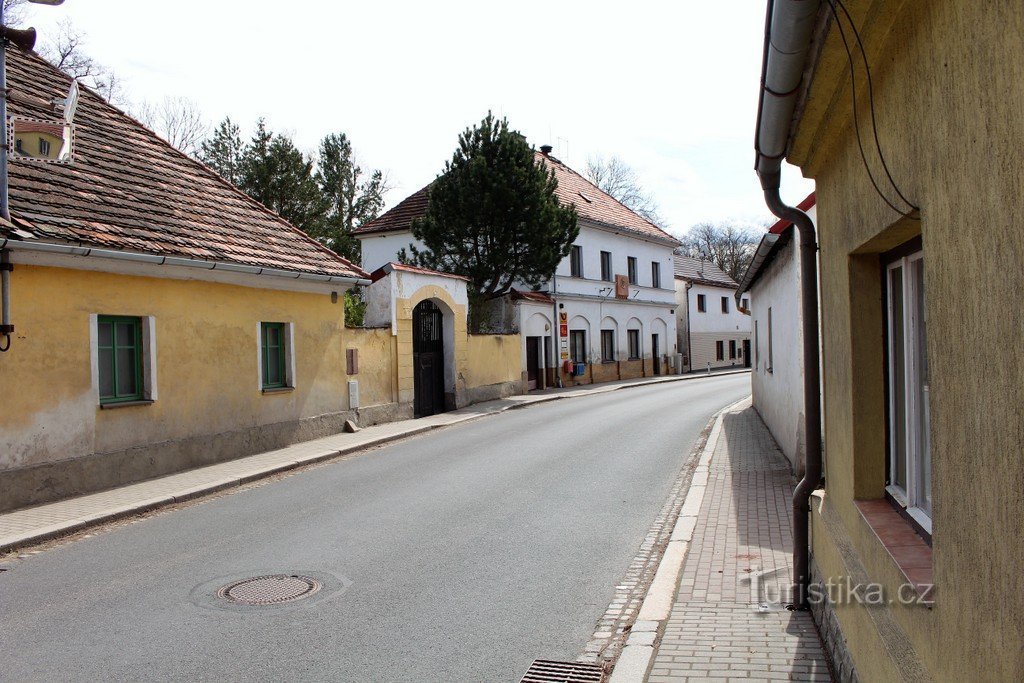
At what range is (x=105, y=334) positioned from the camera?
11492 millimetres

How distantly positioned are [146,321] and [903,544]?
448 inches

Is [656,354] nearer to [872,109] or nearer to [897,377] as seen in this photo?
[897,377]

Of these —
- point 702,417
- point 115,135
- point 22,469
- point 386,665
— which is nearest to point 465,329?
point 702,417

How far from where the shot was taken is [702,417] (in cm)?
1931

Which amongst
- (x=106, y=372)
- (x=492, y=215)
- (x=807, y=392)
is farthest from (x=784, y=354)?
(x=492, y=215)

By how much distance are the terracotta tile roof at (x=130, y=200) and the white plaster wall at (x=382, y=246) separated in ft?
50.6

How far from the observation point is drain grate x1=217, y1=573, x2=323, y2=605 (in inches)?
240

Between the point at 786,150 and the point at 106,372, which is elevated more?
the point at 786,150

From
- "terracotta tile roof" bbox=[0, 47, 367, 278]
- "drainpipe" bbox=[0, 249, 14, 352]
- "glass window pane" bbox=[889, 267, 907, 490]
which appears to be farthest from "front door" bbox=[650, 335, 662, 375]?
"glass window pane" bbox=[889, 267, 907, 490]

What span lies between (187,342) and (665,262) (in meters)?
33.2

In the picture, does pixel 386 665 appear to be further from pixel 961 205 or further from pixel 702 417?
pixel 702 417

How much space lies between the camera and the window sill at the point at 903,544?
291 centimetres

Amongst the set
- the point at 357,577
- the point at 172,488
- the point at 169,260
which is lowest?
the point at 357,577

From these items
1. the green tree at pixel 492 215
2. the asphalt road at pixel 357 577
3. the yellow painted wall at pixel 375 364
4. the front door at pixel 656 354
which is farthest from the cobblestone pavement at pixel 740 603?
the front door at pixel 656 354
